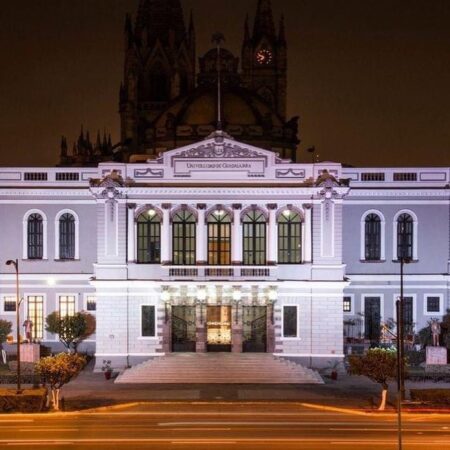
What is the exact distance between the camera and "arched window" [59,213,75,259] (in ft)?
209

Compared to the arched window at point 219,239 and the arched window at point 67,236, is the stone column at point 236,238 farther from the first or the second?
the arched window at point 67,236

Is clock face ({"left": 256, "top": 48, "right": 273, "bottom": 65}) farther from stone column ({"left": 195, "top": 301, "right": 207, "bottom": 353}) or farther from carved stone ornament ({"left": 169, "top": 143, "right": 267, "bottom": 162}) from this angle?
stone column ({"left": 195, "top": 301, "right": 207, "bottom": 353})

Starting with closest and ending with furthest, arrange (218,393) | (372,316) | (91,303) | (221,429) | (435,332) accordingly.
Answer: (221,429)
(218,393)
(435,332)
(372,316)
(91,303)

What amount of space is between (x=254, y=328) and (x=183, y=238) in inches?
286

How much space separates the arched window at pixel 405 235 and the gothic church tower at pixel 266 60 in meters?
47.5

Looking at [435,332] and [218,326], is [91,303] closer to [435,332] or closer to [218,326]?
[218,326]

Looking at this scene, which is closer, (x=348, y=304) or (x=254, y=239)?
(x=254, y=239)

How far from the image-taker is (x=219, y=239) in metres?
60.4

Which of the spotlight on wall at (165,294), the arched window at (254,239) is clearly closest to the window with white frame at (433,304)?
the arched window at (254,239)

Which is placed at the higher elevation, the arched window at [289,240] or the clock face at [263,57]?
the clock face at [263,57]

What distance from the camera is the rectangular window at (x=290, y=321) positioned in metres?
60.1

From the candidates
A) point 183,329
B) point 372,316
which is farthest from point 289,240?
point 183,329

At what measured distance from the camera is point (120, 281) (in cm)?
5988

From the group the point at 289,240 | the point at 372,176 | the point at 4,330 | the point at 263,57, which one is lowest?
the point at 4,330
